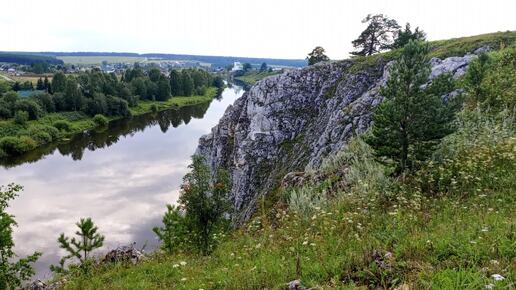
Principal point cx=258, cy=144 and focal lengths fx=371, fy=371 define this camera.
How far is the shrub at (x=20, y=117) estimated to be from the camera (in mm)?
76631

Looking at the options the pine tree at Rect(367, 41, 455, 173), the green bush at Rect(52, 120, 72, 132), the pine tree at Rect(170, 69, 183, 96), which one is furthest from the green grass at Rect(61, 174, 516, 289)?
the pine tree at Rect(170, 69, 183, 96)

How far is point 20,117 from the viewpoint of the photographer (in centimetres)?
7669

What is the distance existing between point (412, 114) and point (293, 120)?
2757 cm

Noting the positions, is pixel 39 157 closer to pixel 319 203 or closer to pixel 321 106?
pixel 321 106

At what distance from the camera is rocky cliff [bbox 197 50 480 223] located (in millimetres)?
29188

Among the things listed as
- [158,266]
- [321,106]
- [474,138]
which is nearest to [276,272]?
[158,266]

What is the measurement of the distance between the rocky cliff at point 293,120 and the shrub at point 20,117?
53.0m

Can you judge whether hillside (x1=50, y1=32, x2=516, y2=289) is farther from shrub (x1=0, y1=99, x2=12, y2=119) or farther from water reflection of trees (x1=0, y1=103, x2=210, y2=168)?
shrub (x1=0, y1=99, x2=12, y2=119)

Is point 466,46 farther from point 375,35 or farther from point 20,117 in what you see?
point 20,117

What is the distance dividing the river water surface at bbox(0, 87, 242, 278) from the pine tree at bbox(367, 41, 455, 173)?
47.7 feet

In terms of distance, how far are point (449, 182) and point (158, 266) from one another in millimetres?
7846

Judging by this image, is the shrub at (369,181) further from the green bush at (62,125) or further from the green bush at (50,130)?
the green bush at (62,125)

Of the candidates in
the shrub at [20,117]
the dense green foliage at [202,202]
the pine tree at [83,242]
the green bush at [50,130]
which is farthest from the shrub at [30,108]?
the dense green foliage at [202,202]

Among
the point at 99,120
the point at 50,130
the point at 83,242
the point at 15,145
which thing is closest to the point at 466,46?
the point at 83,242
